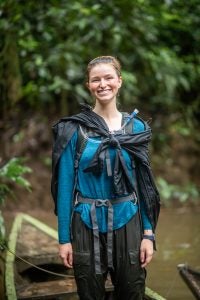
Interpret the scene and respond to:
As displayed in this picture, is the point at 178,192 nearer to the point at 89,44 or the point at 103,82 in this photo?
the point at 89,44

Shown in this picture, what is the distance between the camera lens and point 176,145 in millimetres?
9484

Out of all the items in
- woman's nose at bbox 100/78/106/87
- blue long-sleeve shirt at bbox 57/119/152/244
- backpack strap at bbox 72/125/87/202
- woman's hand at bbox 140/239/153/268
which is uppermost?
woman's nose at bbox 100/78/106/87

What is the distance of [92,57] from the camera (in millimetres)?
7383

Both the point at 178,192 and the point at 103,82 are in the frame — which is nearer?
the point at 103,82

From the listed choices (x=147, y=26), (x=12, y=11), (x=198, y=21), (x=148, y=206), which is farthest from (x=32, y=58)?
(x=148, y=206)

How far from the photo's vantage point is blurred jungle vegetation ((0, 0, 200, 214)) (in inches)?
237

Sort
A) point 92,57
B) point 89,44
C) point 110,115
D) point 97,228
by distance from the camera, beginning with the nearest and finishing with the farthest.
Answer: point 97,228 < point 110,115 < point 89,44 < point 92,57

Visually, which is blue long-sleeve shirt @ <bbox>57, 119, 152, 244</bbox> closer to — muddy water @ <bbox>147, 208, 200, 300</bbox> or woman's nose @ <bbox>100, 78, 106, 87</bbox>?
woman's nose @ <bbox>100, 78, 106, 87</bbox>

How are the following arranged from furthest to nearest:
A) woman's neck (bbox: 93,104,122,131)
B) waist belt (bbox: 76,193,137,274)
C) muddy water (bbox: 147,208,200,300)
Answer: muddy water (bbox: 147,208,200,300), woman's neck (bbox: 93,104,122,131), waist belt (bbox: 76,193,137,274)

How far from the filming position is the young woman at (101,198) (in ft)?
7.58

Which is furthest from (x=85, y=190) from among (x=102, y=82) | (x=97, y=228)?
(x=102, y=82)

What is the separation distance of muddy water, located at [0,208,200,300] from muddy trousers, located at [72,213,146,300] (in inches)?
81.5

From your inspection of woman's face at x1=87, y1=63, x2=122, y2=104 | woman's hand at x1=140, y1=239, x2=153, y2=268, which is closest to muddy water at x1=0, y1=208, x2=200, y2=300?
woman's hand at x1=140, y1=239, x2=153, y2=268

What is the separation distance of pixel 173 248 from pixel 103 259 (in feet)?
12.2
